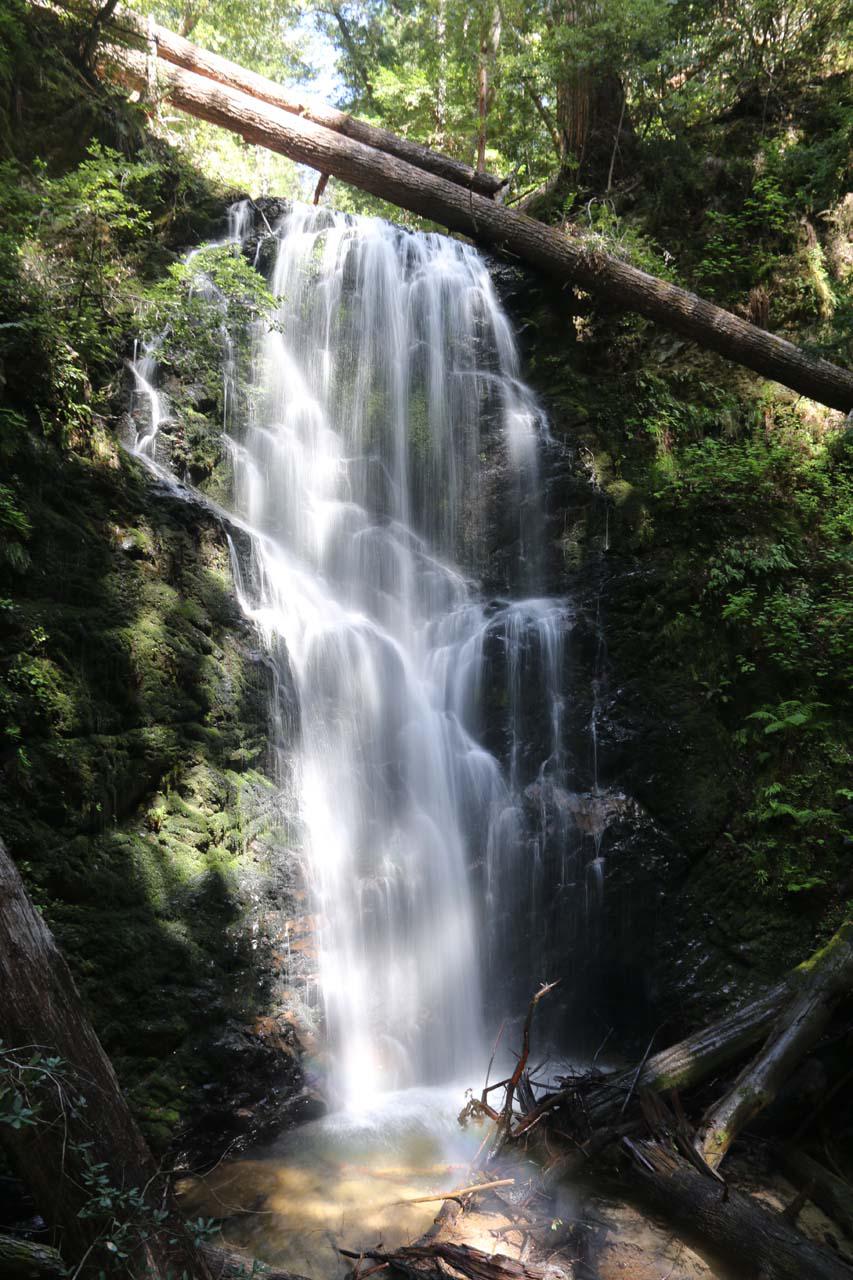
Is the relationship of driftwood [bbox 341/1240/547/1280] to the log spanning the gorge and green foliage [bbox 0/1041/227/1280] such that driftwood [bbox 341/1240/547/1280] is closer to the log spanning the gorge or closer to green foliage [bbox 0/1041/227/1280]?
green foliage [bbox 0/1041/227/1280]

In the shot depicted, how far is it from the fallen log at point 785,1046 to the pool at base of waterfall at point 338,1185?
53.9 inches

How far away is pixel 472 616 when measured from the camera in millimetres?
7988

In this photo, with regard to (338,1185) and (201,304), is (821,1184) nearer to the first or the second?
(338,1185)

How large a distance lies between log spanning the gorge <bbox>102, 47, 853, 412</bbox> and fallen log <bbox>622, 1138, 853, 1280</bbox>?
828 cm

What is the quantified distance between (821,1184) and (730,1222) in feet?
3.12

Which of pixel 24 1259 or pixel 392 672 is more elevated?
pixel 392 672

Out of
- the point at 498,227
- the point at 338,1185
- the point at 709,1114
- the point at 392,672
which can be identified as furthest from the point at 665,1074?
the point at 498,227

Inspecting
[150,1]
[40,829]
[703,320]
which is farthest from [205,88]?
[40,829]

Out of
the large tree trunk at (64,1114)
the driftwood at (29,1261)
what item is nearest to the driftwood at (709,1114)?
the large tree trunk at (64,1114)

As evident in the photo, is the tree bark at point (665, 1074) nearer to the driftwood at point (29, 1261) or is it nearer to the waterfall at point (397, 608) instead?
the waterfall at point (397, 608)

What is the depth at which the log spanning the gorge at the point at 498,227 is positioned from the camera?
9.04 metres

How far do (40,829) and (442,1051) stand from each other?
10.9 ft

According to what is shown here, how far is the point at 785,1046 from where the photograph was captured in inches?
174

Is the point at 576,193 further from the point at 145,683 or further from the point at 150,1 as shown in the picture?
the point at 145,683
